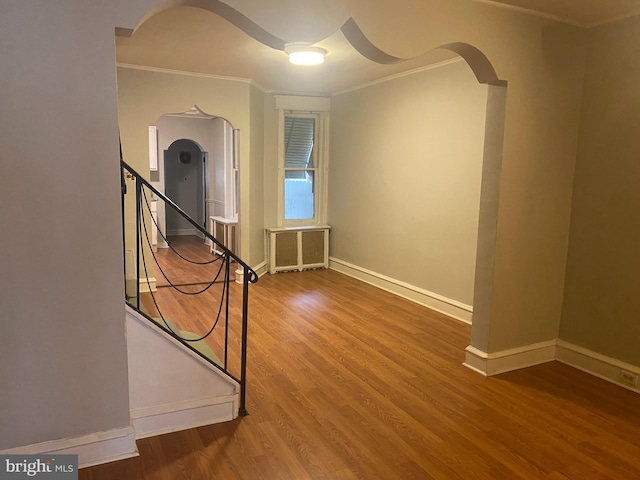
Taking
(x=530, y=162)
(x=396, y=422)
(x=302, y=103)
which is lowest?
(x=396, y=422)

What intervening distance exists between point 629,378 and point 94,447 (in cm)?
354

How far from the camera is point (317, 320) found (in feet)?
15.9

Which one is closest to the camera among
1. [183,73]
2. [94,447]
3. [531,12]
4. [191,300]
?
[94,447]

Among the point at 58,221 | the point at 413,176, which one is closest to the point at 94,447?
the point at 58,221

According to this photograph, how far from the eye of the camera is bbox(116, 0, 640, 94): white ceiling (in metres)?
3.27

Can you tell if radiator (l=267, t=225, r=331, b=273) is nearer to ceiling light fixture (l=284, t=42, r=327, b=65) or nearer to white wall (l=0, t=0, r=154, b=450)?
ceiling light fixture (l=284, t=42, r=327, b=65)

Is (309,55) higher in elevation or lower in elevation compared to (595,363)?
higher

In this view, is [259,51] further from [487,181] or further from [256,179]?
[487,181]

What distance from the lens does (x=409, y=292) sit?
223 inches

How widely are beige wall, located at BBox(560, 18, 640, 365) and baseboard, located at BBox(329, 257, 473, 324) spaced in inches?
49.3

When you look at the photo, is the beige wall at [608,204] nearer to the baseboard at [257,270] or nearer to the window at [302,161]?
the baseboard at [257,270]

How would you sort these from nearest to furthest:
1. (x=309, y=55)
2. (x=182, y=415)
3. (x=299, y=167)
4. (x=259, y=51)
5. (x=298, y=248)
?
(x=182, y=415)
(x=309, y=55)
(x=259, y=51)
(x=298, y=248)
(x=299, y=167)

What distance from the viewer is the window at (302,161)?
6961 mm

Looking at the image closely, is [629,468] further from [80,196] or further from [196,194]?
[196,194]
